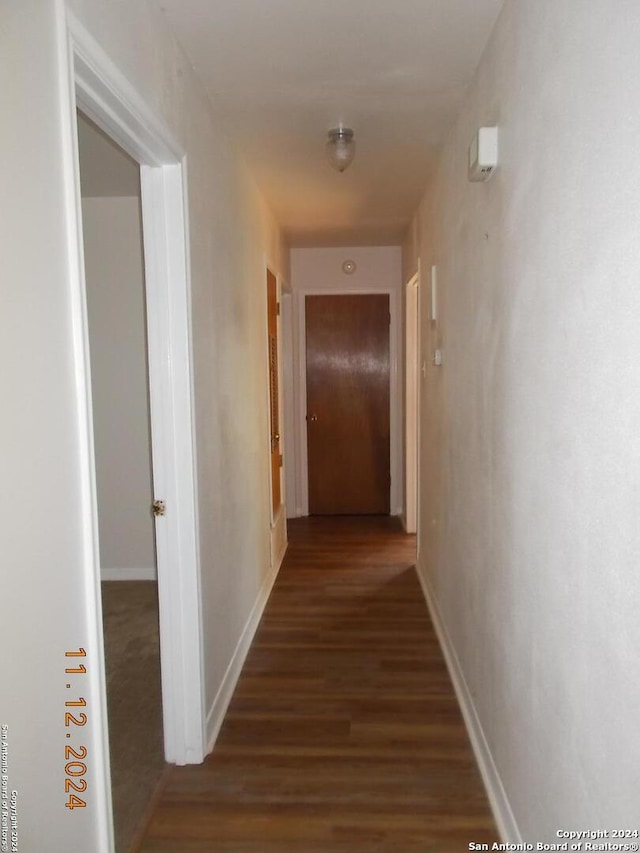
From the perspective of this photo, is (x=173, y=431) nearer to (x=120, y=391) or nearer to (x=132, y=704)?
(x=132, y=704)

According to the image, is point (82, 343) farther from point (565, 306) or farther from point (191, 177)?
point (191, 177)

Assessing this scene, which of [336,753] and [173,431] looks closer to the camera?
[173,431]

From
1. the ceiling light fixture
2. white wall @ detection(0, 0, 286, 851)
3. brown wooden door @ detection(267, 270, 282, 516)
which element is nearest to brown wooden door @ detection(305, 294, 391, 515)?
brown wooden door @ detection(267, 270, 282, 516)

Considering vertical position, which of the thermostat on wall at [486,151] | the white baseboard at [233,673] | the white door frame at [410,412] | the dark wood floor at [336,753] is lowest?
the dark wood floor at [336,753]

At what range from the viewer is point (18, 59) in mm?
1143

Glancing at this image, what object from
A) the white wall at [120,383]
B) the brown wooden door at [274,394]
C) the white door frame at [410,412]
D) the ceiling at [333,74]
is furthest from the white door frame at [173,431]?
the white door frame at [410,412]

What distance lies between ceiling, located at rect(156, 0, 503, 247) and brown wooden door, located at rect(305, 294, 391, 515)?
213cm

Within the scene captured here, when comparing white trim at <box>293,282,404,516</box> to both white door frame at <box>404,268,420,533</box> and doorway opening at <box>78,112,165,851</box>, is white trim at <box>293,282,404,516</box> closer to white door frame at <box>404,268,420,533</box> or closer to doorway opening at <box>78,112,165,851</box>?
white door frame at <box>404,268,420,533</box>

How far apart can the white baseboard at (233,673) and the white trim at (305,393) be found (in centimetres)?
209

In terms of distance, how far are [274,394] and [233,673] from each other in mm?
2170

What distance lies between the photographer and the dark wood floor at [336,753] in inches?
73.9

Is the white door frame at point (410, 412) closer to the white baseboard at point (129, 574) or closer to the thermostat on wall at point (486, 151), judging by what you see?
the white baseboard at point (129, 574)

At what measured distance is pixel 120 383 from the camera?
168 inches

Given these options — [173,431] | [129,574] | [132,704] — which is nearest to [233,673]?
[132,704]
